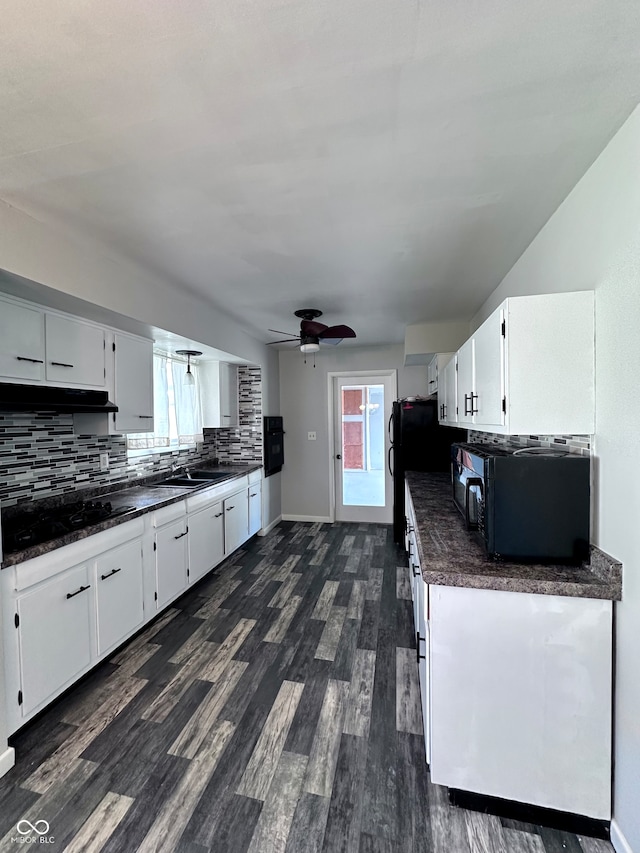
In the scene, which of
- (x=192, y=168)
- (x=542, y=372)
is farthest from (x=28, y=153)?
(x=542, y=372)

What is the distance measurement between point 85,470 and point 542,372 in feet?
9.86

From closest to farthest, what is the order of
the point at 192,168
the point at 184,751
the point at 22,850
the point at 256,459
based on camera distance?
1. the point at 22,850
2. the point at 192,168
3. the point at 184,751
4. the point at 256,459

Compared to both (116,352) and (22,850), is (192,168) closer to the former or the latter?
(116,352)

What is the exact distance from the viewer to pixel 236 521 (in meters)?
3.91

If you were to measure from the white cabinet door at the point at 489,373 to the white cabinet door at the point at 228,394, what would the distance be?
114 inches

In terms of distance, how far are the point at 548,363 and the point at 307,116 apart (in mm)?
1213

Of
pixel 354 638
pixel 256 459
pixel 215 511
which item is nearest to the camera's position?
pixel 354 638

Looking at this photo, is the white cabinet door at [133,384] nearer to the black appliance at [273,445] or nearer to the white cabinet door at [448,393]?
the black appliance at [273,445]

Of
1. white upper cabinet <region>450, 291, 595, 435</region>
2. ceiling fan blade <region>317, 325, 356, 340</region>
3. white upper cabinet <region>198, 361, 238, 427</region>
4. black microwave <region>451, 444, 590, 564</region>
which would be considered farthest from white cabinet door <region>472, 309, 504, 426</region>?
white upper cabinet <region>198, 361, 238, 427</region>

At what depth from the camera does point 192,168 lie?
1.39 metres

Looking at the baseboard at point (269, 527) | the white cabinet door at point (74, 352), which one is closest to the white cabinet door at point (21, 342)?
the white cabinet door at point (74, 352)

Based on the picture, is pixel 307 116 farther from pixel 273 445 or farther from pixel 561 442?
→ pixel 273 445

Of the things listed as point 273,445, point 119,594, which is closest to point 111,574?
point 119,594

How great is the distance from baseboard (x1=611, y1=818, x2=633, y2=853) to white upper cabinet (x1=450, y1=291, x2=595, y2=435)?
137 cm
